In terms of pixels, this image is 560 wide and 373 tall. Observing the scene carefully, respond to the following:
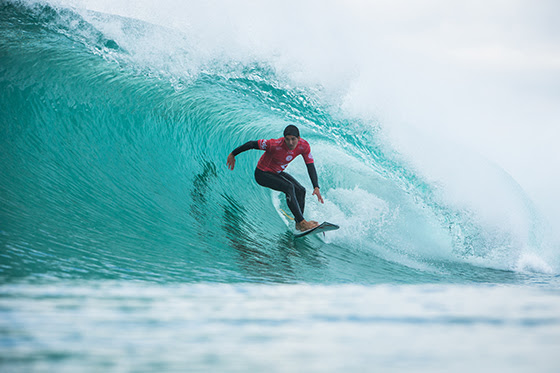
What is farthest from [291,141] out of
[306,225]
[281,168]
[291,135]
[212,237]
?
[212,237]

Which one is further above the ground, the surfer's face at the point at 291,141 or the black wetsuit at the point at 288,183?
the surfer's face at the point at 291,141

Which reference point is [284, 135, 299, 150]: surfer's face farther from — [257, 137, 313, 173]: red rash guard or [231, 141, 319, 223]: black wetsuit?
[231, 141, 319, 223]: black wetsuit

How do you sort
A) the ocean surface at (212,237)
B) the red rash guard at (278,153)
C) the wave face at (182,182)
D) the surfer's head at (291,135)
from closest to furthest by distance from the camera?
the ocean surface at (212,237), the wave face at (182,182), the surfer's head at (291,135), the red rash guard at (278,153)

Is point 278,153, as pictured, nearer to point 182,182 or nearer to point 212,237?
point 212,237

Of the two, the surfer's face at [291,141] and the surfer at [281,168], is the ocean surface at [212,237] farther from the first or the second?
the surfer's face at [291,141]

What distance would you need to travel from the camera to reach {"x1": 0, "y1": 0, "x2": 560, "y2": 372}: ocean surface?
4.92 ft

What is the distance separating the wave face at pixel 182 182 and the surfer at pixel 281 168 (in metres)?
0.39

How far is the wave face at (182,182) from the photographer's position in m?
2.86

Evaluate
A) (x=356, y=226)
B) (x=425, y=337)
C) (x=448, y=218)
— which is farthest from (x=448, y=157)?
(x=425, y=337)

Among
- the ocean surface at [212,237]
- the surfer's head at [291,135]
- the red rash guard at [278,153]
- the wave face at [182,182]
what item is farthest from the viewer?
the red rash guard at [278,153]

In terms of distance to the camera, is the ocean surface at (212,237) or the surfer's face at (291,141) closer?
the ocean surface at (212,237)

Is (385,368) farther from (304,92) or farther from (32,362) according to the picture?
(304,92)

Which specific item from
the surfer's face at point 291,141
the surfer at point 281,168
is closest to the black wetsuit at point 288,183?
the surfer at point 281,168

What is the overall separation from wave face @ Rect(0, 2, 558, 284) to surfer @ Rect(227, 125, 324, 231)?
1.28 feet
